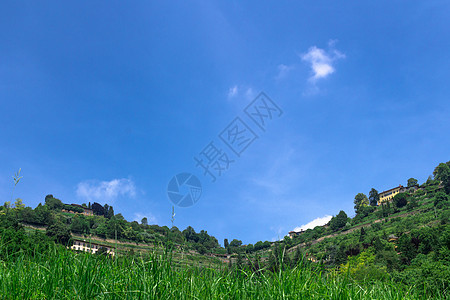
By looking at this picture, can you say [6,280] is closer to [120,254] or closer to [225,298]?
[120,254]

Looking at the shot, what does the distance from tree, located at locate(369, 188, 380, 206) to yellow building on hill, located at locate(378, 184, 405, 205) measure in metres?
1.65

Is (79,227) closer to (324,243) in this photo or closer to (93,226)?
(93,226)

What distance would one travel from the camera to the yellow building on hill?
14139cm

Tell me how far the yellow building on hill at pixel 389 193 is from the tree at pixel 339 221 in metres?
18.3

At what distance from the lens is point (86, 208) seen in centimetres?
17400

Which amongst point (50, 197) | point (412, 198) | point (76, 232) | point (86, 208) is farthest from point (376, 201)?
point (50, 197)

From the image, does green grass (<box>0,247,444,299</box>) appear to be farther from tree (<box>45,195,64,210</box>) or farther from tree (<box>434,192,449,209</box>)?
tree (<box>45,195,64,210</box>)

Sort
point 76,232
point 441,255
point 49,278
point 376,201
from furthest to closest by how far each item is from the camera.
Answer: point 376,201 < point 76,232 < point 441,255 < point 49,278

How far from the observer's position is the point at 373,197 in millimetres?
150125

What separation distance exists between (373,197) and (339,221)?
26206mm

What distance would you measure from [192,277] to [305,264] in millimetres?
1757

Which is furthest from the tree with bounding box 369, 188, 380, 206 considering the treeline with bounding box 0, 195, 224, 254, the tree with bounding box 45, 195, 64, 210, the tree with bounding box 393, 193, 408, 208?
the tree with bounding box 45, 195, 64, 210

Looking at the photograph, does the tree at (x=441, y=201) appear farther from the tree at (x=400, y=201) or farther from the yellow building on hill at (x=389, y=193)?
the yellow building on hill at (x=389, y=193)

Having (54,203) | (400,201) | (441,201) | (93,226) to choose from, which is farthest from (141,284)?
(54,203)
